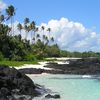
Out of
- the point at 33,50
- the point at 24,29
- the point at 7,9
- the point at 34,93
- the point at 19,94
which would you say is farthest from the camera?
the point at 24,29

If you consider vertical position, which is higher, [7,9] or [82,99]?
[7,9]

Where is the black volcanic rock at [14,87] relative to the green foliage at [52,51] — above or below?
below

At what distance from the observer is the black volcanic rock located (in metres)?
27.9

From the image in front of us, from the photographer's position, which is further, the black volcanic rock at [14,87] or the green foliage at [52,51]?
the green foliage at [52,51]

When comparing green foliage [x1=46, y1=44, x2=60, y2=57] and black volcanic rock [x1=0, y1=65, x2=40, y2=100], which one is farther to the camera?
green foliage [x1=46, y1=44, x2=60, y2=57]

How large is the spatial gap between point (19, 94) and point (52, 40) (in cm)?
16408

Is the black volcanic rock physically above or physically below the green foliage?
below

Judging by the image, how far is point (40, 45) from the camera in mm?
141125

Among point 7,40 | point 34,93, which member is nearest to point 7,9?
point 7,40

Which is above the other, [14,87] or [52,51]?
[52,51]

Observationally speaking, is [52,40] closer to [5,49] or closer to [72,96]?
[5,49]

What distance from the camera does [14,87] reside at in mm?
30547

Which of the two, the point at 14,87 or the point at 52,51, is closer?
the point at 14,87

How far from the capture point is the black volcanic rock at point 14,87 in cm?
2786
